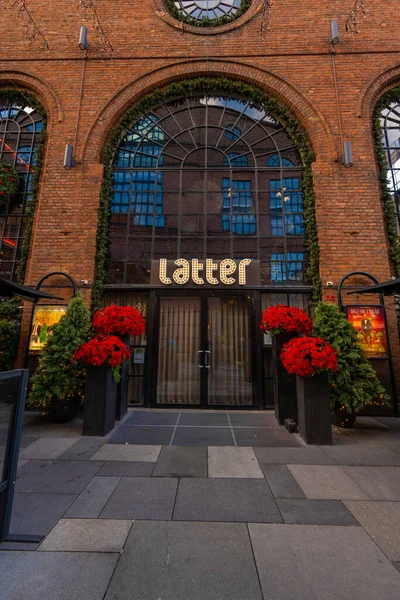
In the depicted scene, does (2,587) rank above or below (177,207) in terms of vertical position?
below

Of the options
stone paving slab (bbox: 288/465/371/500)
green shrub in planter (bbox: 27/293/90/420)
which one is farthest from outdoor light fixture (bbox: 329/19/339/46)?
stone paving slab (bbox: 288/465/371/500)

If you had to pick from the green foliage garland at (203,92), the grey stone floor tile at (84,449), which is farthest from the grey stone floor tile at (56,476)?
the green foliage garland at (203,92)

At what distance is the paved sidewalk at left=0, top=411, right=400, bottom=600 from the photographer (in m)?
1.77

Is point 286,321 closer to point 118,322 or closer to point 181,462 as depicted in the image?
point 181,462

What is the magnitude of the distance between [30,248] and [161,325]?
12.5 ft

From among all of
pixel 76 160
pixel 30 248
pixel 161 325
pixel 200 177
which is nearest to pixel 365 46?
pixel 200 177

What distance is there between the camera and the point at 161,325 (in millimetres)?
6895

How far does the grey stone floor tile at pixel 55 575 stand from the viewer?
1.68m

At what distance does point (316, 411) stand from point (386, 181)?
20.3 feet

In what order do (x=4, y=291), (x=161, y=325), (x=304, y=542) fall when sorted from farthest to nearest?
(x=161, y=325)
(x=4, y=291)
(x=304, y=542)

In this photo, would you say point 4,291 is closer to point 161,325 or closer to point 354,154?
point 161,325

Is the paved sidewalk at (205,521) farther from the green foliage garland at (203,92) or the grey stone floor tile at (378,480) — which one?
the green foliage garland at (203,92)

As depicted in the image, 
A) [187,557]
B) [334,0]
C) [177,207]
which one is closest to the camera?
[187,557]

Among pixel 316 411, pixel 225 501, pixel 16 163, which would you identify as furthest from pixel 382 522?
pixel 16 163
